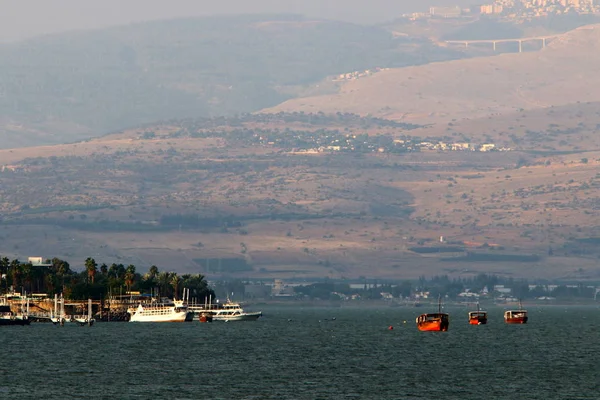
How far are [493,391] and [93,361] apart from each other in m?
56.7

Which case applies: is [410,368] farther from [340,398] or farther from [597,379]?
[340,398]

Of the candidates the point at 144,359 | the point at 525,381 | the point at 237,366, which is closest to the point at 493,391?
the point at 525,381

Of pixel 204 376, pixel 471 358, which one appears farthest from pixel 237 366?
pixel 471 358

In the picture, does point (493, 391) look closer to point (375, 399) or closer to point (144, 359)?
point (375, 399)

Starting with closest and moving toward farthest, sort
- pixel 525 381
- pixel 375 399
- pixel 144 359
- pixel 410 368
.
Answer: pixel 375 399 → pixel 525 381 → pixel 410 368 → pixel 144 359

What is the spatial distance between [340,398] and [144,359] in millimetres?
52012

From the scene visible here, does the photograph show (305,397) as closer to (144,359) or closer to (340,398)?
(340,398)

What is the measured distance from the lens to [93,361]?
188250 mm

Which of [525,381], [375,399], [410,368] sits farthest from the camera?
[410,368]

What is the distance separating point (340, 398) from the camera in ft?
473

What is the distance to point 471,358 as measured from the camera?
633 ft

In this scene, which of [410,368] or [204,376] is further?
[410,368]

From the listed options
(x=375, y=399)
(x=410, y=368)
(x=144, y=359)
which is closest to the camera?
(x=375, y=399)

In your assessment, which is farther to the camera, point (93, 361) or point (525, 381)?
point (93, 361)
